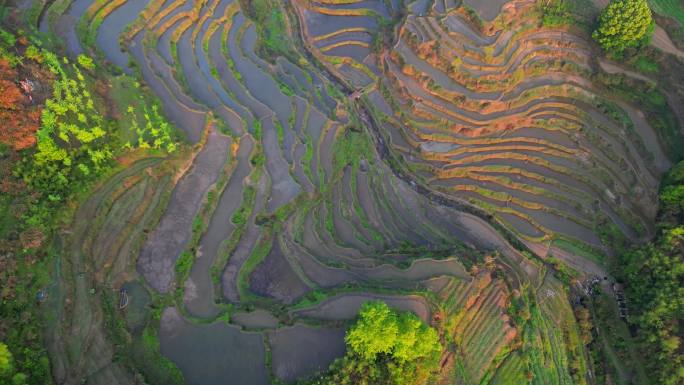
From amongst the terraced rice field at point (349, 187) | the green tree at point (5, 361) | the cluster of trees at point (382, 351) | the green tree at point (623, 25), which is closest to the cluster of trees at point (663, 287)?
the terraced rice field at point (349, 187)

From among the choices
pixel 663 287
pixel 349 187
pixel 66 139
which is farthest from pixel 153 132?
pixel 663 287

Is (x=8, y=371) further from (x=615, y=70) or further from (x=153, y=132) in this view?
(x=615, y=70)

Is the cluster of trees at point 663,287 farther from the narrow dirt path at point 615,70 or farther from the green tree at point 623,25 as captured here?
the green tree at point 623,25

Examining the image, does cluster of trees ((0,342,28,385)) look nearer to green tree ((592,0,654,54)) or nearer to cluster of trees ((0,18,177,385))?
cluster of trees ((0,18,177,385))

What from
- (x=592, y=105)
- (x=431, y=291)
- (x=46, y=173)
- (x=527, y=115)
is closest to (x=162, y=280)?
(x=46, y=173)

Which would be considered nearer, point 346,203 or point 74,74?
point 74,74

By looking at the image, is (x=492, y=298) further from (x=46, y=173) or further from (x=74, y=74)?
→ (x=74, y=74)

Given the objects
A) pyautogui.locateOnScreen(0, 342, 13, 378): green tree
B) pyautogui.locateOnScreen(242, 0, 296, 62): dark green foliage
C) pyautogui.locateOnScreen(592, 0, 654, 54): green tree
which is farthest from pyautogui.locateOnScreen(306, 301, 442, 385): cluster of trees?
pyautogui.locateOnScreen(592, 0, 654, 54): green tree
